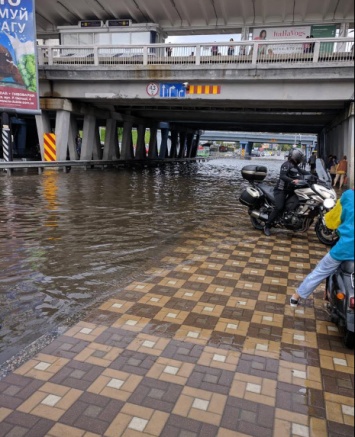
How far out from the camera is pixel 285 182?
22.2ft

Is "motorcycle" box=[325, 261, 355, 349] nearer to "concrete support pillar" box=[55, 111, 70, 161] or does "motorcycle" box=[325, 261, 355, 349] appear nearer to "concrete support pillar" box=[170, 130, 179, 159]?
"concrete support pillar" box=[55, 111, 70, 161]

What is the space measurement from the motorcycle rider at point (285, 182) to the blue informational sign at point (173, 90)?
12318mm

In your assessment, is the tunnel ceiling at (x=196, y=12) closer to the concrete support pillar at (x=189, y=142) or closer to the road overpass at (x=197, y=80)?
the road overpass at (x=197, y=80)

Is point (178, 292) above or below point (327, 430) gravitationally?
above

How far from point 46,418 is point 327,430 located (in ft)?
5.93

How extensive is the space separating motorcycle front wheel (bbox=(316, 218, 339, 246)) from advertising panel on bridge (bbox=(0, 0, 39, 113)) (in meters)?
15.1

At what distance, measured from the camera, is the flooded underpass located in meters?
2.35

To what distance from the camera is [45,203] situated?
10.2m

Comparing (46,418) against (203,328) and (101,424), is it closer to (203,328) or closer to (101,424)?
(101,424)

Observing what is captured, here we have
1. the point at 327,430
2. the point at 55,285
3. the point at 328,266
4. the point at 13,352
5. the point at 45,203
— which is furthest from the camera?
the point at 45,203

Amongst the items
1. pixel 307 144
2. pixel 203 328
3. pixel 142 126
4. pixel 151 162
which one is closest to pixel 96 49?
pixel 142 126

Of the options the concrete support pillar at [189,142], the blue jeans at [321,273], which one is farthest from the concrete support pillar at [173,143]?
the blue jeans at [321,273]

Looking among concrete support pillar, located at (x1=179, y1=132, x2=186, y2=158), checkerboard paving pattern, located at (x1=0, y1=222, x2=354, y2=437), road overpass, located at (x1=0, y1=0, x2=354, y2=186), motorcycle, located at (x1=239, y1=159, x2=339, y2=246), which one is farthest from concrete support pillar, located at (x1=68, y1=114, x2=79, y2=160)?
concrete support pillar, located at (x1=179, y1=132, x2=186, y2=158)

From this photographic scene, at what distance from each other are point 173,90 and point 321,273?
52.7ft
